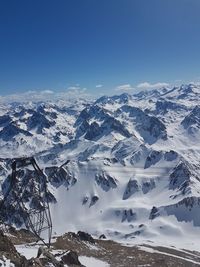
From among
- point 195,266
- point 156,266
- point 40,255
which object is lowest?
point 195,266

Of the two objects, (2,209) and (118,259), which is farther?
(118,259)

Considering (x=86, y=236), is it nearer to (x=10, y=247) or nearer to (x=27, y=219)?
(x=10, y=247)

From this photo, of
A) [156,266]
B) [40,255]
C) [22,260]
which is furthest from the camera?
[156,266]

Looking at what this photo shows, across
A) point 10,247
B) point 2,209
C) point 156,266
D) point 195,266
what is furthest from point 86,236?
point 2,209

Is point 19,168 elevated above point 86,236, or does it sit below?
above

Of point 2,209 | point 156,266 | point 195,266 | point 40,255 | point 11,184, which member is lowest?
point 195,266

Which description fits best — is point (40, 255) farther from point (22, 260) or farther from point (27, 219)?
point (27, 219)

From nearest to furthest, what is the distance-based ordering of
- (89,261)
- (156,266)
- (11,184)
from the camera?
(11,184) → (89,261) → (156,266)

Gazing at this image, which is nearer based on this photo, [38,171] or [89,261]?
[38,171]

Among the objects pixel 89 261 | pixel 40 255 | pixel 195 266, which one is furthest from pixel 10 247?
pixel 195 266
